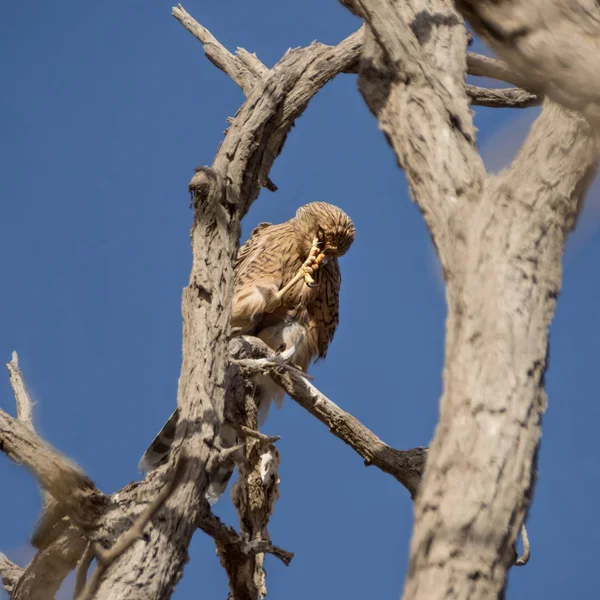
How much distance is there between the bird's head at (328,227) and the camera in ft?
16.4

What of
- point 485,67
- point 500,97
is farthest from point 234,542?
point 500,97

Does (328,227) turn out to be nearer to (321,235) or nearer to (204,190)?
(321,235)

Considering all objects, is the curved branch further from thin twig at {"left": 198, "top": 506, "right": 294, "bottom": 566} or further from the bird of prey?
thin twig at {"left": 198, "top": 506, "right": 294, "bottom": 566}

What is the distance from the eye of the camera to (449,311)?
201cm

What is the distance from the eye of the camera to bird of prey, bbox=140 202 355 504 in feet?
16.2

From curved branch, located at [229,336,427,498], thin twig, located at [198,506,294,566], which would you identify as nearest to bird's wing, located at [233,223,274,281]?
curved branch, located at [229,336,427,498]

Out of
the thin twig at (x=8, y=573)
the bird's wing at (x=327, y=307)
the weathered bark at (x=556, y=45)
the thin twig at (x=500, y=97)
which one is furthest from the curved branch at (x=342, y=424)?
the weathered bark at (x=556, y=45)

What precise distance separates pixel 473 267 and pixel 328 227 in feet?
9.95

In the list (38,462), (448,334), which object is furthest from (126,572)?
(448,334)

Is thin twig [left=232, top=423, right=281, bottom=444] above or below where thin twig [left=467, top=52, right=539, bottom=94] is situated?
below

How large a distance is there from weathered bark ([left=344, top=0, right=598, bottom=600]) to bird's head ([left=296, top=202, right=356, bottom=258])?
2472 mm

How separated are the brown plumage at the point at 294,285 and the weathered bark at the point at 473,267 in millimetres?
2566

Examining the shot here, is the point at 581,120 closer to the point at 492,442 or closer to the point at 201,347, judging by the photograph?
the point at 492,442

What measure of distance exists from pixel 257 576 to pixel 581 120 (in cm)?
229
